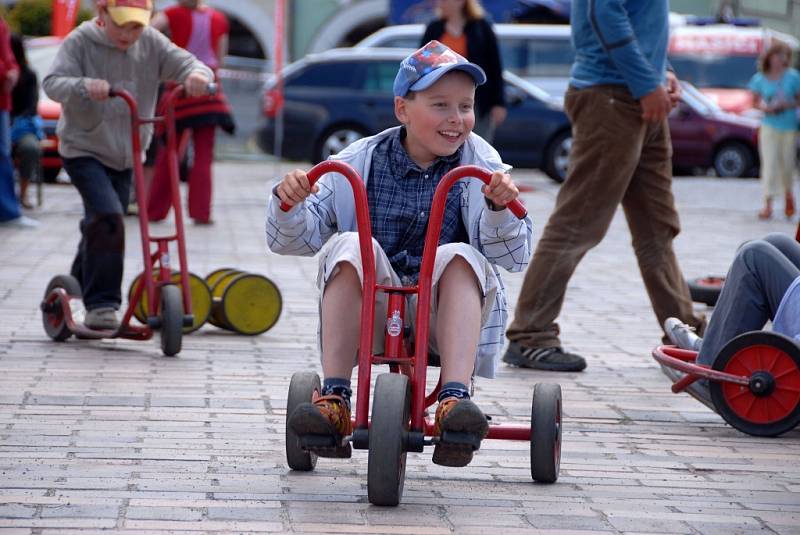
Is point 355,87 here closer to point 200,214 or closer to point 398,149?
point 200,214

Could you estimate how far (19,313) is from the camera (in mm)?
7352

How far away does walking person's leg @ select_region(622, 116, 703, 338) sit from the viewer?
6.39m

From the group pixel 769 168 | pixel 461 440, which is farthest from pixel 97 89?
pixel 769 168

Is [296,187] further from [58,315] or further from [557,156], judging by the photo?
[557,156]

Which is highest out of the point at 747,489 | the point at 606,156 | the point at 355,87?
the point at 606,156

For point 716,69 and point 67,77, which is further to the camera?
point 716,69

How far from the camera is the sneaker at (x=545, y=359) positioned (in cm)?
622

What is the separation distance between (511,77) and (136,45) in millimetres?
13719

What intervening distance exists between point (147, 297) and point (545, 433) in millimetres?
2822

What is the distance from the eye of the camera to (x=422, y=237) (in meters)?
Result: 4.27

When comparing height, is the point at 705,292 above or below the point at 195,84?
below

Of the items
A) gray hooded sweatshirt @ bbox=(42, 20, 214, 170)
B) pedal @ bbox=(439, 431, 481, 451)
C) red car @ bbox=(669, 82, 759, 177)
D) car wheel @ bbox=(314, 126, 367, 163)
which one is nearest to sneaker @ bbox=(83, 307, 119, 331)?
gray hooded sweatshirt @ bbox=(42, 20, 214, 170)

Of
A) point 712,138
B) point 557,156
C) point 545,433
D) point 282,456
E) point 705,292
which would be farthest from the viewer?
point 712,138

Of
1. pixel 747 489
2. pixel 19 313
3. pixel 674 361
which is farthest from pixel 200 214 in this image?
pixel 747 489
